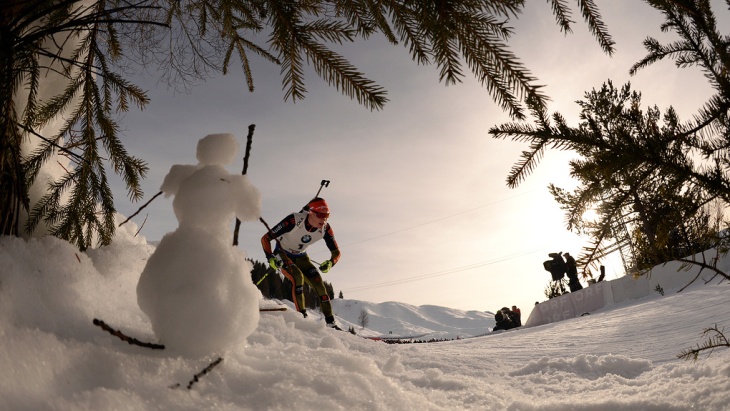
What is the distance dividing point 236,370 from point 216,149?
779mm

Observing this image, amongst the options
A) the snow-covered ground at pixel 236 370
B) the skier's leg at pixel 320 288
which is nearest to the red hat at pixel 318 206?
the skier's leg at pixel 320 288

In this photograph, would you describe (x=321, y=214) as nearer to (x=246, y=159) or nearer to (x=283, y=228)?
(x=283, y=228)

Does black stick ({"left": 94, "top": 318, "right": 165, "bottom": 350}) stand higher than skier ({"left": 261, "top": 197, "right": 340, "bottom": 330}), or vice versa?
skier ({"left": 261, "top": 197, "right": 340, "bottom": 330})

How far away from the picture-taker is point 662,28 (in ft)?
6.11

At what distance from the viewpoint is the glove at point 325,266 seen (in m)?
5.59

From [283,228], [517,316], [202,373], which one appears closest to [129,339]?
[202,373]

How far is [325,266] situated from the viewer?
5664 mm

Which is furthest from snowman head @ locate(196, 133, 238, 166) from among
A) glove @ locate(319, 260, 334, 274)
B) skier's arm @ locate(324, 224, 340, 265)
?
skier's arm @ locate(324, 224, 340, 265)

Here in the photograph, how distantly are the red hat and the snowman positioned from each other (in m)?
3.95

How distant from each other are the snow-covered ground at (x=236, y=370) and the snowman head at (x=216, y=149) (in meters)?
0.64

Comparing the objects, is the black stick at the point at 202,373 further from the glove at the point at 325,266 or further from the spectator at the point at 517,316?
the spectator at the point at 517,316

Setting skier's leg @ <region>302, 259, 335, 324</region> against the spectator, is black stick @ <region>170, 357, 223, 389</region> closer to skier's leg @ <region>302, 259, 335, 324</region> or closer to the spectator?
skier's leg @ <region>302, 259, 335, 324</region>

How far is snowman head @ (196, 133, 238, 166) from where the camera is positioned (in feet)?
5.11

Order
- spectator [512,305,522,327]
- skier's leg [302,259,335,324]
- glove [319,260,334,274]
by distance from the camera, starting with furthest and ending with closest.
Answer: spectator [512,305,522,327]
glove [319,260,334,274]
skier's leg [302,259,335,324]
